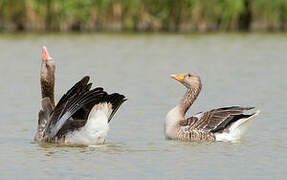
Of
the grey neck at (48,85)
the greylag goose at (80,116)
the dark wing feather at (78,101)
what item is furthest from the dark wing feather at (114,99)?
the grey neck at (48,85)

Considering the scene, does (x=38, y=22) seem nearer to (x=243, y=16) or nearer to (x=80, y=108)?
(x=243, y=16)

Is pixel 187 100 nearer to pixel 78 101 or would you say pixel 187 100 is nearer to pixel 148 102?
pixel 78 101

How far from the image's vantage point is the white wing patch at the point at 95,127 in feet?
35.0

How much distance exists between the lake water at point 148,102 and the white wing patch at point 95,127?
15 centimetres

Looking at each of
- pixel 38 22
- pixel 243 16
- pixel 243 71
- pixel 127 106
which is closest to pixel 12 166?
pixel 127 106

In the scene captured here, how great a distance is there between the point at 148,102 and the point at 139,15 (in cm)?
2763

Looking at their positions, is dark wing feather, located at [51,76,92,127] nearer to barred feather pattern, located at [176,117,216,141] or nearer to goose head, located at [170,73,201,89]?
barred feather pattern, located at [176,117,216,141]

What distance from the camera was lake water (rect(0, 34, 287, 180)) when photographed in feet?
31.9

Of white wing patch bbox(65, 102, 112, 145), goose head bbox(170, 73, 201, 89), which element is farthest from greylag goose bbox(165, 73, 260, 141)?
white wing patch bbox(65, 102, 112, 145)

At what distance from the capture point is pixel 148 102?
16.2 metres

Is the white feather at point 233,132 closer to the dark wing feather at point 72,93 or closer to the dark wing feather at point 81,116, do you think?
the dark wing feather at point 81,116

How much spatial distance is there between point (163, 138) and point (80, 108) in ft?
5.60

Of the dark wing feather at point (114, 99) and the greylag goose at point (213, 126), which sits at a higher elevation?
the dark wing feather at point (114, 99)

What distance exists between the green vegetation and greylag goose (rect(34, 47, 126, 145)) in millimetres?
29767
